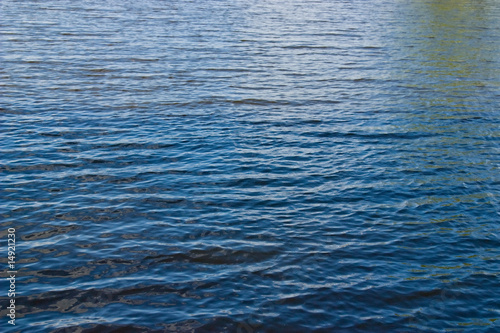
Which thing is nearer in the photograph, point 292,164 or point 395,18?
point 292,164

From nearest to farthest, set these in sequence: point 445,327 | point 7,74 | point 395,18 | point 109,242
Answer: point 445,327, point 109,242, point 7,74, point 395,18

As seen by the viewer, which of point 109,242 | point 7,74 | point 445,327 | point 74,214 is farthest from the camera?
point 7,74

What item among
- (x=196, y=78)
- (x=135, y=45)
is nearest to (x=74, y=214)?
(x=196, y=78)

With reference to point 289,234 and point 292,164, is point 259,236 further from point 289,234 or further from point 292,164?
point 292,164

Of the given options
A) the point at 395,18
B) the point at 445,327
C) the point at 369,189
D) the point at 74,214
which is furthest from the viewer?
the point at 395,18

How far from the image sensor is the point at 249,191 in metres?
16.6

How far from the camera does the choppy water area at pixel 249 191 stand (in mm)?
11281

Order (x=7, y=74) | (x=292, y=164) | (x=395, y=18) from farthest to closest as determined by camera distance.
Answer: (x=395, y=18) < (x=7, y=74) < (x=292, y=164)

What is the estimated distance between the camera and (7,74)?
2980 centimetres

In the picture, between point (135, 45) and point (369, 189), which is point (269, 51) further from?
point (369, 189)

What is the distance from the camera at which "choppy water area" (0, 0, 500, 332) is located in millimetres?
11281

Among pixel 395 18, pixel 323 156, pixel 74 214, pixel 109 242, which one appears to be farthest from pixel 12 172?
pixel 395 18

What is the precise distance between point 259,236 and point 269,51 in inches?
1068

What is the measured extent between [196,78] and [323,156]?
13064mm
